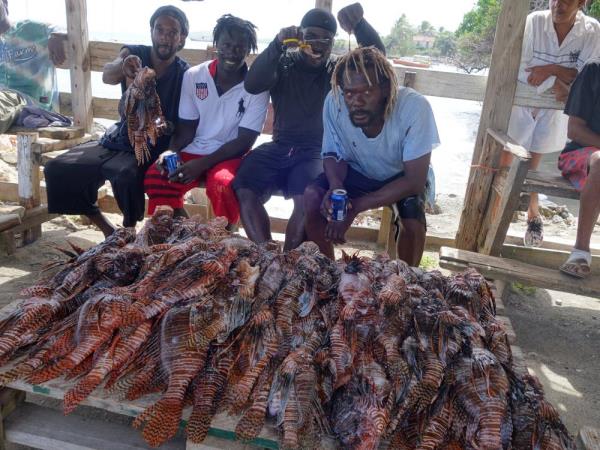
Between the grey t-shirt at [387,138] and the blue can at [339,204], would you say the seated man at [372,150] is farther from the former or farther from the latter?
the blue can at [339,204]

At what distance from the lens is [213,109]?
4703 millimetres

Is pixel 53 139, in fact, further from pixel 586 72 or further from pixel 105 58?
pixel 586 72

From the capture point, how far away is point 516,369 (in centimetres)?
240

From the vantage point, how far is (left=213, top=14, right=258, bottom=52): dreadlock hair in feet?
14.6

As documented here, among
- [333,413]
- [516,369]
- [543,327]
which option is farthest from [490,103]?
[333,413]

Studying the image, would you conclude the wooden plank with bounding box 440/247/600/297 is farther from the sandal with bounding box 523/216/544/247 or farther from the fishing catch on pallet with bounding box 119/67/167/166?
the fishing catch on pallet with bounding box 119/67/167/166

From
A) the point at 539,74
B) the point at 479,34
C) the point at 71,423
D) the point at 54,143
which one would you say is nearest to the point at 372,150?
the point at 539,74

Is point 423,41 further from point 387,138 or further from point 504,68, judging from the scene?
A: point 387,138

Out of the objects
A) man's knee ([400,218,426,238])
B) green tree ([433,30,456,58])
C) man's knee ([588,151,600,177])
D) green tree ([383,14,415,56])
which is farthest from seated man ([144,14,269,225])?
green tree ([383,14,415,56])

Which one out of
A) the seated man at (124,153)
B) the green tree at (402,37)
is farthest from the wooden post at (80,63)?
the green tree at (402,37)

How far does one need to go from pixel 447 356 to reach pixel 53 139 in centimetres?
477

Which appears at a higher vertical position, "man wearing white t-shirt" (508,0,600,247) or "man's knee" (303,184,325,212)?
"man wearing white t-shirt" (508,0,600,247)

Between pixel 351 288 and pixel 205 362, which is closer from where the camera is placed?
pixel 205 362

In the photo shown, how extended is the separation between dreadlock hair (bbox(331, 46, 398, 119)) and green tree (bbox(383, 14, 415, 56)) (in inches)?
2792
